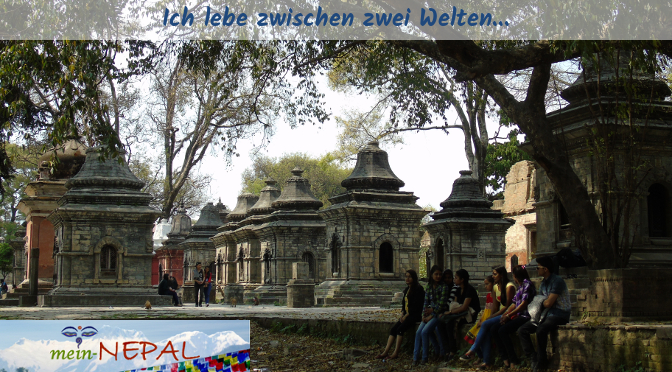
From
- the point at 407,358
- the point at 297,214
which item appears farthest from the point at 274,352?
the point at 297,214

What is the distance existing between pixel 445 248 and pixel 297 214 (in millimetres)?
7121

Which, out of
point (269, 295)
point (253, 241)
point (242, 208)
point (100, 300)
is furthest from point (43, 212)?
point (242, 208)

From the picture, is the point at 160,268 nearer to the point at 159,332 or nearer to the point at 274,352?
the point at 274,352

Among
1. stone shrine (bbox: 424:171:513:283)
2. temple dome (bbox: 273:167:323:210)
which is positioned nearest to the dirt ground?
stone shrine (bbox: 424:171:513:283)

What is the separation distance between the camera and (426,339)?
395 inches

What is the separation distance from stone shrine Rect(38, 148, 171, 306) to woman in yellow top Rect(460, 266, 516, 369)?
15.6 meters

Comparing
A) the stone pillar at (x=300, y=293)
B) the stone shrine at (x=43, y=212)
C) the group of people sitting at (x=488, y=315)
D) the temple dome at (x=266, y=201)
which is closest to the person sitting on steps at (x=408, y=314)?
the group of people sitting at (x=488, y=315)

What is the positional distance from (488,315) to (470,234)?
15.8m

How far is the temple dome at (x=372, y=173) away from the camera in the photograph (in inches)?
1024

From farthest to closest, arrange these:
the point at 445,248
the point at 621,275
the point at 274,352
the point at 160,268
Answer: the point at 160,268
the point at 445,248
the point at 274,352
the point at 621,275

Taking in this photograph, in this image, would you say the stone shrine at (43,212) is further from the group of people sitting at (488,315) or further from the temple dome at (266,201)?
the group of people sitting at (488,315)

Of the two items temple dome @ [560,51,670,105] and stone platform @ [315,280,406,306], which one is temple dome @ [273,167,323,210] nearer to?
stone platform @ [315,280,406,306]

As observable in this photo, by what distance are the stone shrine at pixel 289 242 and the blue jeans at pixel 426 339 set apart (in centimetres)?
1872

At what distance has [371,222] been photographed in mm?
25109
